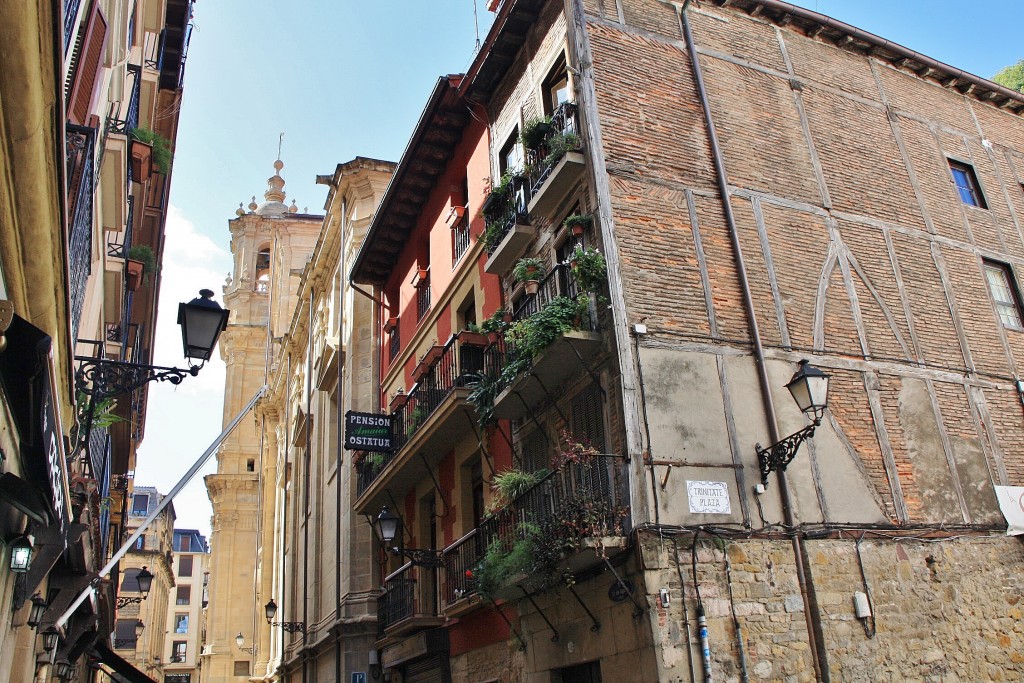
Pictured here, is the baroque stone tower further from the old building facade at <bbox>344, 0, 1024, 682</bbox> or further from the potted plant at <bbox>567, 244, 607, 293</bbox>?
the potted plant at <bbox>567, 244, 607, 293</bbox>

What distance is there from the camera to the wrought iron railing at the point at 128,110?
39.3ft

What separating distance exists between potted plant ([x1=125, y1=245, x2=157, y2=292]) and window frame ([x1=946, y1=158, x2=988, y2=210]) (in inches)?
586

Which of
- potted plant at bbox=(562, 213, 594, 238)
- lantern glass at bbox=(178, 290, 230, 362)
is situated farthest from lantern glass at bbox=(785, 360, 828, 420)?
lantern glass at bbox=(178, 290, 230, 362)

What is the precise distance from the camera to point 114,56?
11.9 m

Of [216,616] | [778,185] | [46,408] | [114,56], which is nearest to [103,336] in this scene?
[114,56]

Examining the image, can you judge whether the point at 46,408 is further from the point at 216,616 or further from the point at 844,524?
the point at 216,616

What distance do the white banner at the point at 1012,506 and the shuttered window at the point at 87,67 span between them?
1295 centimetres

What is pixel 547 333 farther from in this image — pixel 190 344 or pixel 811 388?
pixel 190 344

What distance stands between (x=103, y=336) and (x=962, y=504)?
13.7 m

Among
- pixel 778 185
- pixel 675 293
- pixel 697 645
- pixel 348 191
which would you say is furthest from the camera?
pixel 348 191

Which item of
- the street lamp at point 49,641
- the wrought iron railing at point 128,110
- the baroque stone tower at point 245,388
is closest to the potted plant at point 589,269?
the wrought iron railing at point 128,110

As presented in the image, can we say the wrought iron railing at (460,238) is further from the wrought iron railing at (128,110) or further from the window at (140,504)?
the window at (140,504)

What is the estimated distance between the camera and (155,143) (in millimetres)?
13883

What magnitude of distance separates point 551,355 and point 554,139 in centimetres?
343
